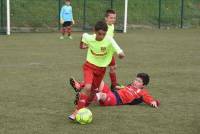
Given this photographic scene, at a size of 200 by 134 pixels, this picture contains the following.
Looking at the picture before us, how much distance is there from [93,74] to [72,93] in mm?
1554

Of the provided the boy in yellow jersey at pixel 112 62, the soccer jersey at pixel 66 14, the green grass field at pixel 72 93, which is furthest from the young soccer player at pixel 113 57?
the soccer jersey at pixel 66 14

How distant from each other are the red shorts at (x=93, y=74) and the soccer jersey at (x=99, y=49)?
0.06m

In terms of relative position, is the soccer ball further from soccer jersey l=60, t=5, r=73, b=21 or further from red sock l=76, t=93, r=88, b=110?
soccer jersey l=60, t=5, r=73, b=21

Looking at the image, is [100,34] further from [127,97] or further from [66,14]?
[66,14]

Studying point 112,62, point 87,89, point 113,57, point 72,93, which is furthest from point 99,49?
point 113,57

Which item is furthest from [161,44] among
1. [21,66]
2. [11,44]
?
[21,66]

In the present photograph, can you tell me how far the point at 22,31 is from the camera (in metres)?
28.3

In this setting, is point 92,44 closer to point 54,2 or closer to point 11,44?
point 11,44

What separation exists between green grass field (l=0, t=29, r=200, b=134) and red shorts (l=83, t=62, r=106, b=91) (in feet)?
1.38

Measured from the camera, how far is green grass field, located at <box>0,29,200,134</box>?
7.09 metres

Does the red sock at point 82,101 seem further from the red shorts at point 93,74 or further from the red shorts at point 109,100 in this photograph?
the red shorts at point 109,100

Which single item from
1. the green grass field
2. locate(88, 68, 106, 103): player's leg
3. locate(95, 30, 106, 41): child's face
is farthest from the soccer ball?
locate(95, 30, 106, 41): child's face

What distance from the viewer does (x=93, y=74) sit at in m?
8.11

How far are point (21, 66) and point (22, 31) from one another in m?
15.2
